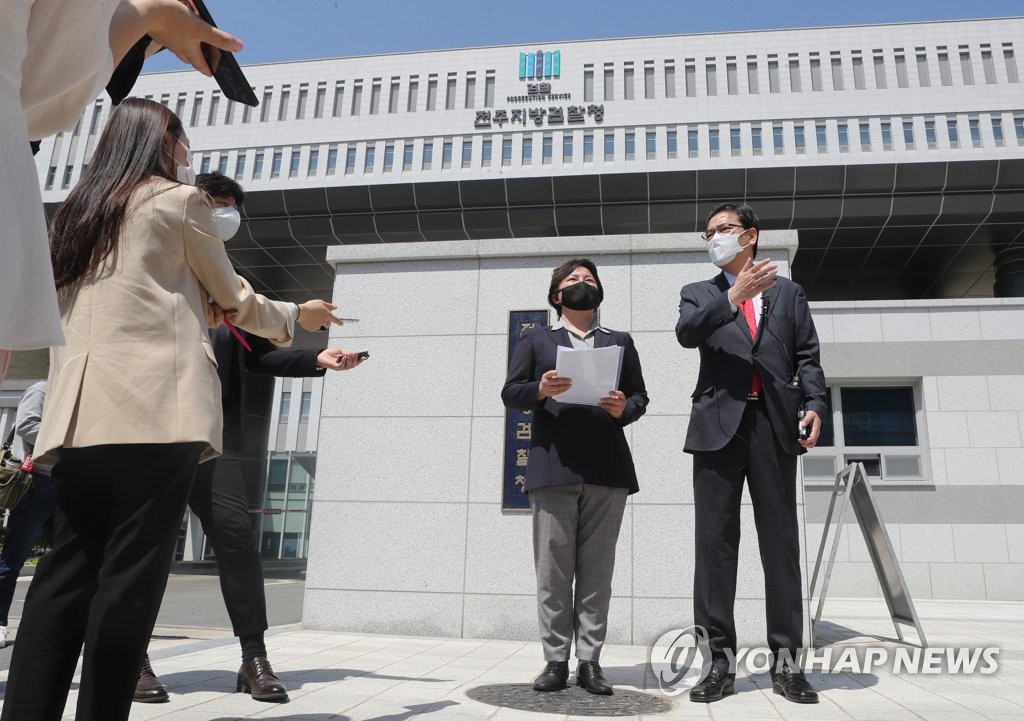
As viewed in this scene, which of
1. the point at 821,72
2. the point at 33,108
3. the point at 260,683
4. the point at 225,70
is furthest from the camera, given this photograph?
the point at 821,72

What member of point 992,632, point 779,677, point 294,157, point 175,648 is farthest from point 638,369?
point 294,157

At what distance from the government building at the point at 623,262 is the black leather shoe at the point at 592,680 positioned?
193 cm

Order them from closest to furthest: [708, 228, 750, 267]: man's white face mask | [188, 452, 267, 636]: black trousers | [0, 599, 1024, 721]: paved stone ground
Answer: [0, 599, 1024, 721]: paved stone ground → [188, 452, 267, 636]: black trousers → [708, 228, 750, 267]: man's white face mask

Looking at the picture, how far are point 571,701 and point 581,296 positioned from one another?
1714 mm

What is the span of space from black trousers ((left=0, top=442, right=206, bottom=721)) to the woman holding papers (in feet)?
5.59

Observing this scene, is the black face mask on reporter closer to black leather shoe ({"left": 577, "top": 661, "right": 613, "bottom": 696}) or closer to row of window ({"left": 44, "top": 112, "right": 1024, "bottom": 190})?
black leather shoe ({"left": 577, "top": 661, "right": 613, "bottom": 696})

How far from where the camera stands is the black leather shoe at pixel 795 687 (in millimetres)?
2914

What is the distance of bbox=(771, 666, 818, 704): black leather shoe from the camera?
291 cm

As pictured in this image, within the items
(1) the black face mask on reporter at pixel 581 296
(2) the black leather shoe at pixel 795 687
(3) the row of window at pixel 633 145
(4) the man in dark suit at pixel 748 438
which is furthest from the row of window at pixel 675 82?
(2) the black leather shoe at pixel 795 687

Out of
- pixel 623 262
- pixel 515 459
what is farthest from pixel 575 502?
pixel 623 262

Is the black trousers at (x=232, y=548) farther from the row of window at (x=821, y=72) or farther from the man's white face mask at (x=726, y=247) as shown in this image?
the row of window at (x=821, y=72)

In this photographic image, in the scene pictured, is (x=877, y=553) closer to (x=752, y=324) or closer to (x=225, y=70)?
(x=752, y=324)

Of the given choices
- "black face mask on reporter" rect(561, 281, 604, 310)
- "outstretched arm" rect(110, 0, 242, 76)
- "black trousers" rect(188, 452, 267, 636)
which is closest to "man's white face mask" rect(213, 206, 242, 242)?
"outstretched arm" rect(110, 0, 242, 76)

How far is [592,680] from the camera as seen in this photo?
121 inches
